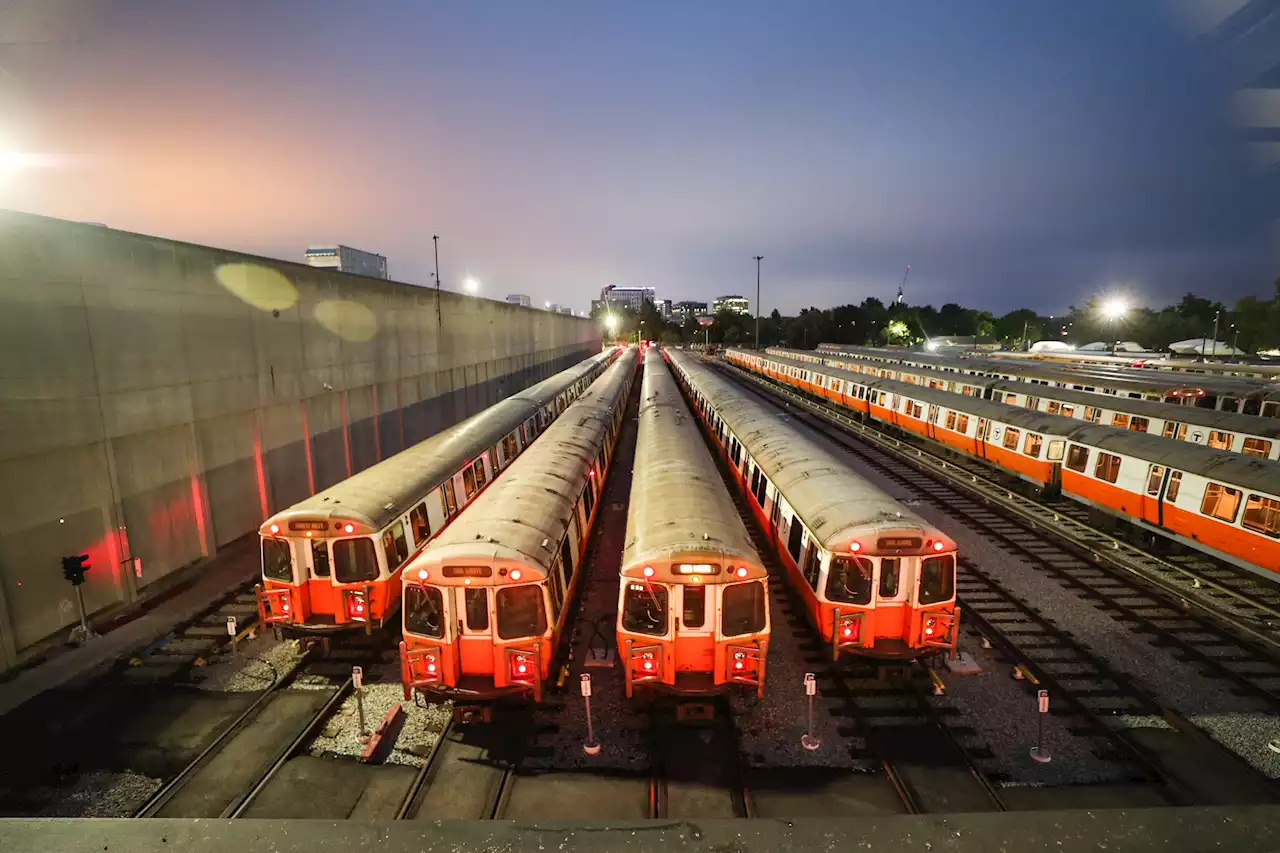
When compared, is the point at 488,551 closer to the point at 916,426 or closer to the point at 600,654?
the point at 600,654

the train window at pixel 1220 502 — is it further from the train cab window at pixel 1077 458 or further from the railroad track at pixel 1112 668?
the train cab window at pixel 1077 458

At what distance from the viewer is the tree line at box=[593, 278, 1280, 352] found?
293ft

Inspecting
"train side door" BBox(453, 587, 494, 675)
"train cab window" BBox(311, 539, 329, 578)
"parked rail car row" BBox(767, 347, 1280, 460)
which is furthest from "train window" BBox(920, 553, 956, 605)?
"parked rail car row" BBox(767, 347, 1280, 460)

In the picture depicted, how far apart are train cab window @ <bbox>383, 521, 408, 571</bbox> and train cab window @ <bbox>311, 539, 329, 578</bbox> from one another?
3.10 feet

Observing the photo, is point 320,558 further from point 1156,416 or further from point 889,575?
point 1156,416

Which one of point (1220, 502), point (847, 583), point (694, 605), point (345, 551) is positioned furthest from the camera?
point (1220, 502)

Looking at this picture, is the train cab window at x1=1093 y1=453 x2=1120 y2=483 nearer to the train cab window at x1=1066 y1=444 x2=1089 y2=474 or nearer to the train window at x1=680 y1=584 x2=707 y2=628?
the train cab window at x1=1066 y1=444 x2=1089 y2=474

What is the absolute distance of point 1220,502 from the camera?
13820 millimetres

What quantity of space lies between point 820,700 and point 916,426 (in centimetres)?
2275

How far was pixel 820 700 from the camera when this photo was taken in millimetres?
9719

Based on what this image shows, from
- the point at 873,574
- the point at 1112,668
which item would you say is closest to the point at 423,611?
the point at 873,574

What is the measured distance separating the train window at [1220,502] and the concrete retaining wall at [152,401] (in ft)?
80.8

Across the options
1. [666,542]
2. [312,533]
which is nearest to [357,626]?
[312,533]

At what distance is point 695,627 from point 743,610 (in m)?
0.71
